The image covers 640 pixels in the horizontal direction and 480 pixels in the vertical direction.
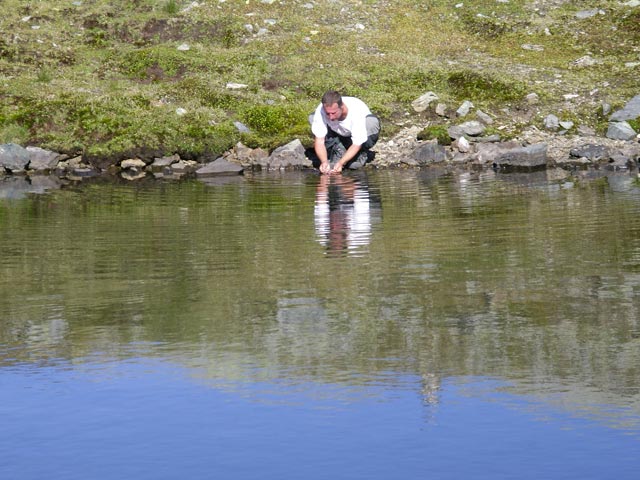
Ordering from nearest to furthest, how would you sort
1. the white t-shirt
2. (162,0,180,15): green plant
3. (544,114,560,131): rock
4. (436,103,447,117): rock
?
1. the white t-shirt
2. (544,114,560,131): rock
3. (436,103,447,117): rock
4. (162,0,180,15): green plant

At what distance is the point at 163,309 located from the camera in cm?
1141

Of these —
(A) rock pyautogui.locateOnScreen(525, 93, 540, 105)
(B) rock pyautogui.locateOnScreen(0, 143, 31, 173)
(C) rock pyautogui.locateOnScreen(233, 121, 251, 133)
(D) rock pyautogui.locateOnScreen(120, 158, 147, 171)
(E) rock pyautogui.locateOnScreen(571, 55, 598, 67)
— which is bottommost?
(D) rock pyautogui.locateOnScreen(120, 158, 147, 171)

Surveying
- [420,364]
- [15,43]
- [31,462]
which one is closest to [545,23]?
[15,43]

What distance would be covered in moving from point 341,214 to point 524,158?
27.0 feet

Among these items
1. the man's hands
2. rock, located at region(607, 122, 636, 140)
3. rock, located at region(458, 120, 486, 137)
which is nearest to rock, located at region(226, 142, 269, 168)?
the man's hands

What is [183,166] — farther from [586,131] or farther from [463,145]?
[586,131]

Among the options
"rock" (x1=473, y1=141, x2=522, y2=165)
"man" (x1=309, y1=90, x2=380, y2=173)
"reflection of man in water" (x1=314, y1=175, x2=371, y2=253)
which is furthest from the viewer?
"rock" (x1=473, y1=141, x2=522, y2=165)

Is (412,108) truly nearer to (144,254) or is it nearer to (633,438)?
(144,254)

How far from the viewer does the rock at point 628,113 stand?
26.9 metres

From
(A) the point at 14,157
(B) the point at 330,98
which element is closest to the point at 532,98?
(B) the point at 330,98

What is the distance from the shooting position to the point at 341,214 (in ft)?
59.3

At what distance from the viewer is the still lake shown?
7.33 m

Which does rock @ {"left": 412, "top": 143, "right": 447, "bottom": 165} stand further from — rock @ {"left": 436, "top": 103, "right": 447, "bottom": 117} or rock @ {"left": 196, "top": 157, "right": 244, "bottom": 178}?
rock @ {"left": 196, "top": 157, "right": 244, "bottom": 178}

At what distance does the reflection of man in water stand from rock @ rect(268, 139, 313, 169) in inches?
85.2
